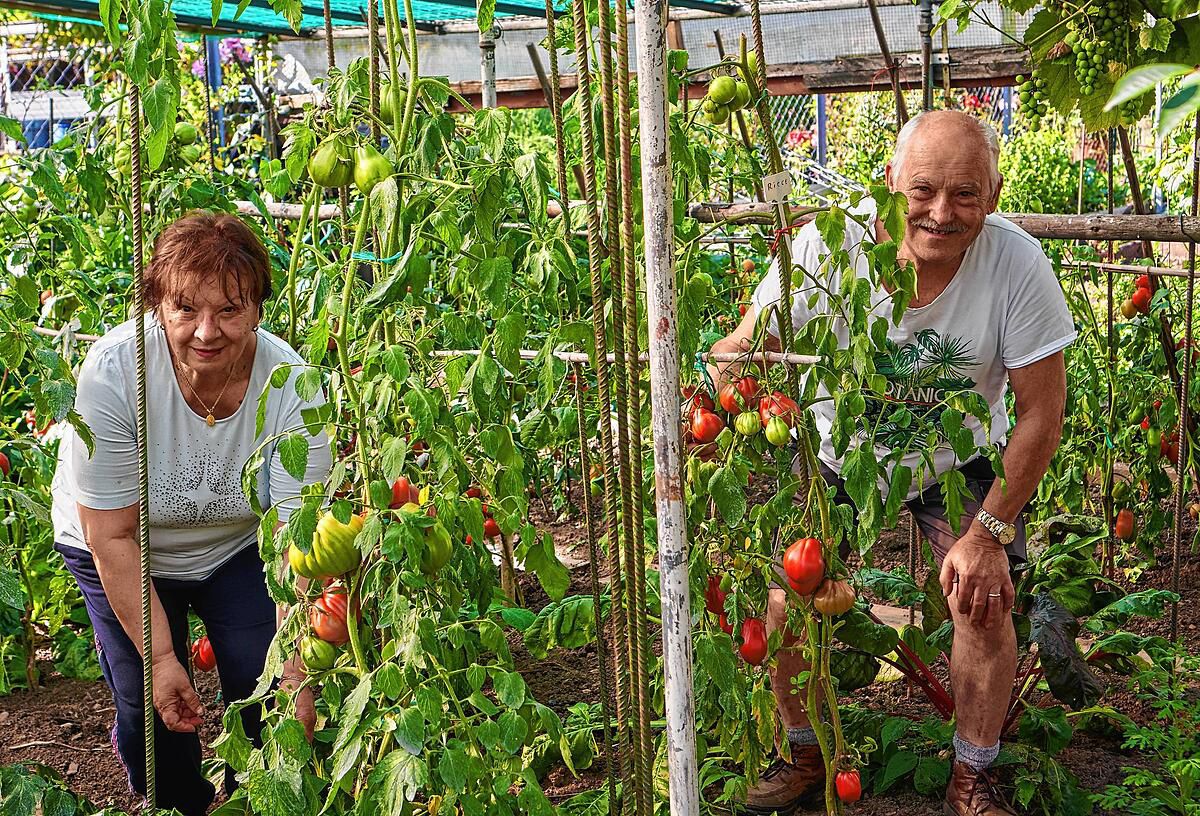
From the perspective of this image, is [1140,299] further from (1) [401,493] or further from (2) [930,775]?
(1) [401,493]

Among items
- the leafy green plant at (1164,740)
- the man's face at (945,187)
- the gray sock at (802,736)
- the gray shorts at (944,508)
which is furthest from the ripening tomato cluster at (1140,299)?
the gray sock at (802,736)

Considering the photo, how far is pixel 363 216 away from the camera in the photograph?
137 centimetres

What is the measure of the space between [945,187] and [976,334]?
0.24 meters

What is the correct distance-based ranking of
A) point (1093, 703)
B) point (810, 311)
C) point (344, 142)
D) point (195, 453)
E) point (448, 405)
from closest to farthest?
point (344, 142) < point (448, 405) < point (195, 453) < point (810, 311) < point (1093, 703)

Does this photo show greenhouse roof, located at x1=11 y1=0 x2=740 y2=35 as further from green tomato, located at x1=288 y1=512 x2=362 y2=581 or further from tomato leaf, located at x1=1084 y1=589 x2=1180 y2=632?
green tomato, located at x1=288 y1=512 x2=362 y2=581

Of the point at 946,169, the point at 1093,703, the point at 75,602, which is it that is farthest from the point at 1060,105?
the point at 75,602

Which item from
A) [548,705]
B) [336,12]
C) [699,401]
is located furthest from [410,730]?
[336,12]

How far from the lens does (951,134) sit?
75.1 inches

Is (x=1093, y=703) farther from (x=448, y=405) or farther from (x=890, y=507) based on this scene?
(x=448, y=405)

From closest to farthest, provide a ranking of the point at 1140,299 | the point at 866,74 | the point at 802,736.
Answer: the point at 802,736 → the point at 1140,299 → the point at 866,74

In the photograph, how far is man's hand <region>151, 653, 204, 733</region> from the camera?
1.74m

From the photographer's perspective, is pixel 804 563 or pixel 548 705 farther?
pixel 548 705

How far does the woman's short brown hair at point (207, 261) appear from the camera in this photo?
1.69 metres

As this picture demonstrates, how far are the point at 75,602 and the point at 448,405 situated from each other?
1.79 meters
